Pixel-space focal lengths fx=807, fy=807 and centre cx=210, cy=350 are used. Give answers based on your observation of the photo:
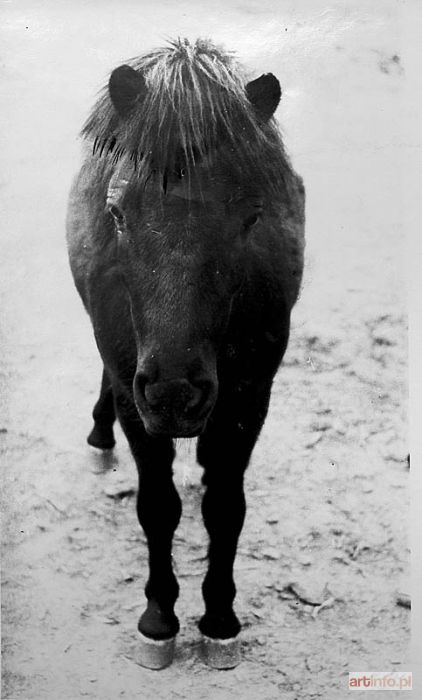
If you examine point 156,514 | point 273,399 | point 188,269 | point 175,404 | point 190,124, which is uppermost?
point 190,124

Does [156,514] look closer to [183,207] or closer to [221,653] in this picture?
[221,653]

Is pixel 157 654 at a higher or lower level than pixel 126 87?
lower

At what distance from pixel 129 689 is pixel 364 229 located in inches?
53.3

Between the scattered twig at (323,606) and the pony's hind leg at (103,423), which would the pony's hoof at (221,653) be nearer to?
the scattered twig at (323,606)

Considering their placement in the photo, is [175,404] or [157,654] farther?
[157,654]

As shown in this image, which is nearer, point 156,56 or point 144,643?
point 156,56

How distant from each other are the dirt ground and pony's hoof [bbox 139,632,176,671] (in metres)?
0.02

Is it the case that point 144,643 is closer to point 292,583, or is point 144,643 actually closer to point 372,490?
point 292,583

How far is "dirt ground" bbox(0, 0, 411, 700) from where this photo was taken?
211 centimetres

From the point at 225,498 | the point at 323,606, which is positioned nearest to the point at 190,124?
the point at 225,498

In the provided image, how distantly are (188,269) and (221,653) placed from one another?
3.48 feet

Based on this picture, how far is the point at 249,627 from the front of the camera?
7.05ft

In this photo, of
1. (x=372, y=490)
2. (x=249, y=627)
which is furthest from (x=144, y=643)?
(x=372, y=490)

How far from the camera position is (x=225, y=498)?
209 centimetres
